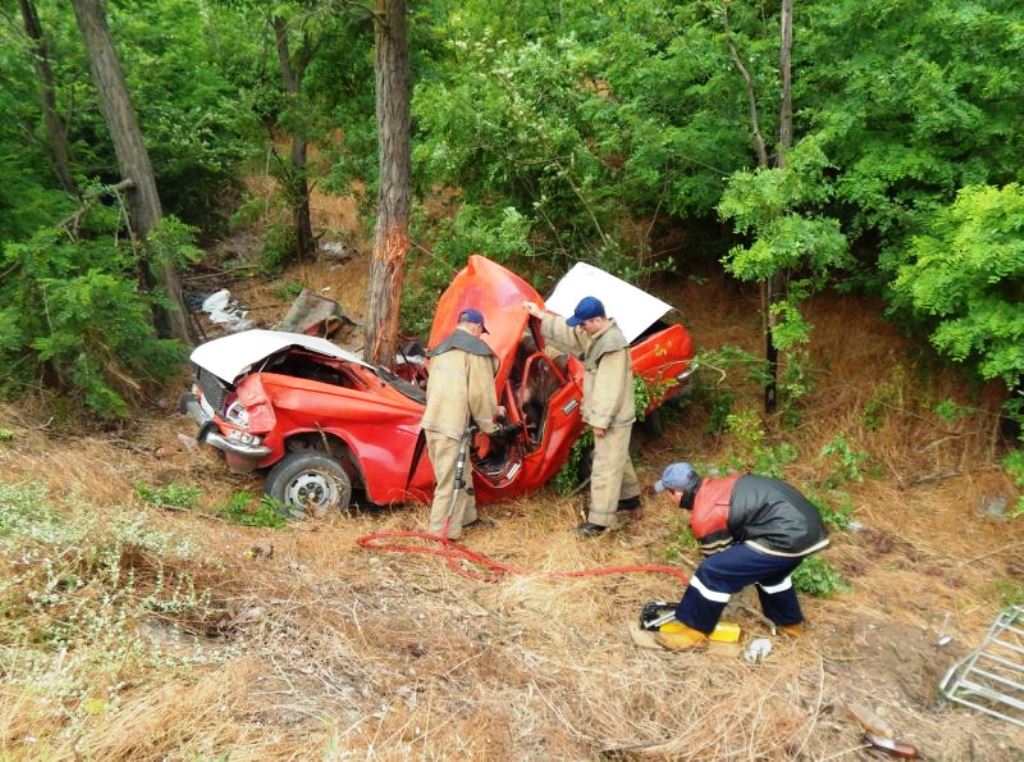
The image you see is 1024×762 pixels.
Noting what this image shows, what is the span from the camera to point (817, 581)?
505 centimetres

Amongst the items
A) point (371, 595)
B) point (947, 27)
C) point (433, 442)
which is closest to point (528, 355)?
point (433, 442)

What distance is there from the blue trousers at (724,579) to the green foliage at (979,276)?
2.32 meters

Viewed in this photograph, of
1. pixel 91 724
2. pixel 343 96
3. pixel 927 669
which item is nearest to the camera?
pixel 91 724

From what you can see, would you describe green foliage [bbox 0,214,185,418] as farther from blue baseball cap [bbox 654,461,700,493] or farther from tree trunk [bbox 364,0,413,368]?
blue baseball cap [bbox 654,461,700,493]

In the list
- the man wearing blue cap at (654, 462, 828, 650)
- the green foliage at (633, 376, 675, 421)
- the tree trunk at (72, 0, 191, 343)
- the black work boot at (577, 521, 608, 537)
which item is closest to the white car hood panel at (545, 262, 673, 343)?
the green foliage at (633, 376, 675, 421)

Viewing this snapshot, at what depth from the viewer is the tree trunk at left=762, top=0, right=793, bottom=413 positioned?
6293 mm

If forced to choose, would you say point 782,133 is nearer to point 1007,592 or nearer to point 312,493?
point 1007,592

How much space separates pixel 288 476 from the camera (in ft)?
18.6

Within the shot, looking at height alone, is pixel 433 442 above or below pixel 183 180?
below

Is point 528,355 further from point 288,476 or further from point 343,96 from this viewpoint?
point 343,96

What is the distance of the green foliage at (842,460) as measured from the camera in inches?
248

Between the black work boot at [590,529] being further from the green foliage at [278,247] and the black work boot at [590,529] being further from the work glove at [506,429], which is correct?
the green foliage at [278,247]

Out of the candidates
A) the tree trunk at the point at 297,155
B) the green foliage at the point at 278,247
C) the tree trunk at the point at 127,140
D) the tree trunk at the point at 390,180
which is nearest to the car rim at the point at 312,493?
the tree trunk at the point at 390,180

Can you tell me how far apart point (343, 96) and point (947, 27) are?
8.53 m
